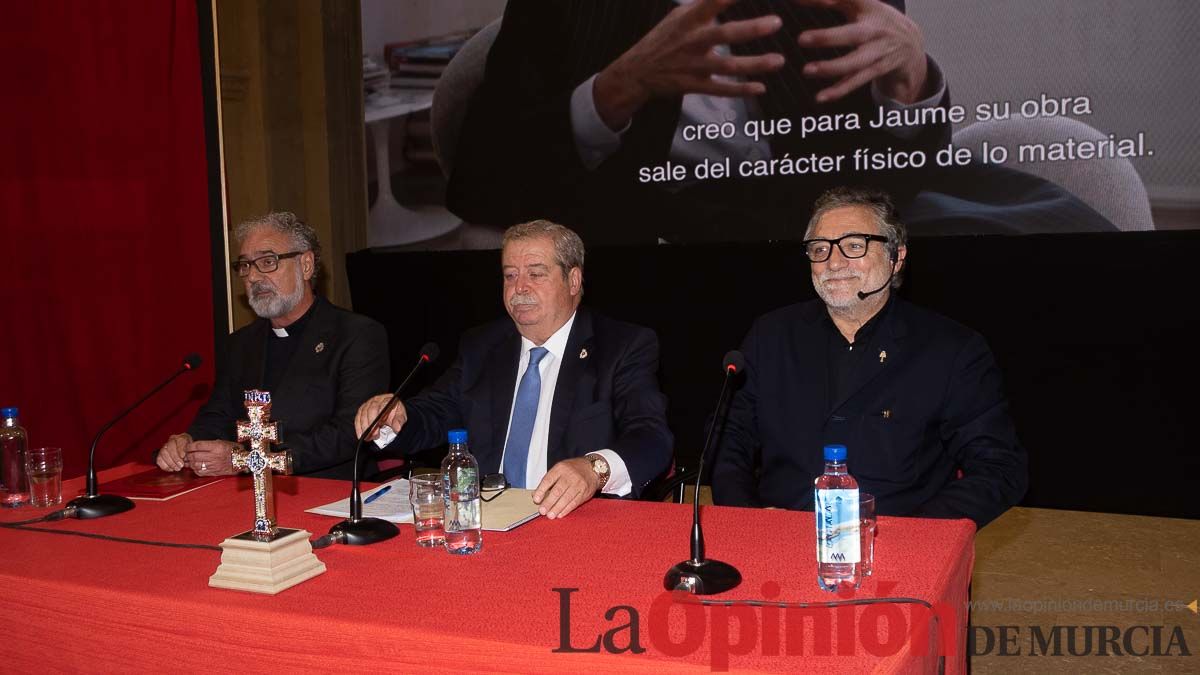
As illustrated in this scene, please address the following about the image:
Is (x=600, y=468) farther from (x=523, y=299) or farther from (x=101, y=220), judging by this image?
(x=101, y=220)

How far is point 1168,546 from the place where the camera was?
172 inches

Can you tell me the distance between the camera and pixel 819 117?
543cm

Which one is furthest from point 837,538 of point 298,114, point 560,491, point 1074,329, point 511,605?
point 298,114

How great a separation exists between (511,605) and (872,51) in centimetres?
444

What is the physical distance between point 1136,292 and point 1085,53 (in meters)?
1.19

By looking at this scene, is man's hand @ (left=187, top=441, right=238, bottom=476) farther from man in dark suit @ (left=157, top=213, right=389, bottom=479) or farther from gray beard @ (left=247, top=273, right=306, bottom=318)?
gray beard @ (left=247, top=273, right=306, bottom=318)

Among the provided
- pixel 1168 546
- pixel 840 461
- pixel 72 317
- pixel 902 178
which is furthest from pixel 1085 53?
pixel 72 317

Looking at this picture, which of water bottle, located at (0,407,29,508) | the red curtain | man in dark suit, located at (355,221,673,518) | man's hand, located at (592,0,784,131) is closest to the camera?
water bottle, located at (0,407,29,508)

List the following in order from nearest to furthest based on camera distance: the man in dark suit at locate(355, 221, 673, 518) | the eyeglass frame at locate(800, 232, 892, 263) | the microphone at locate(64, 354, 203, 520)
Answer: the microphone at locate(64, 354, 203, 520) → the eyeglass frame at locate(800, 232, 892, 263) → the man in dark suit at locate(355, 221, 673, 518)

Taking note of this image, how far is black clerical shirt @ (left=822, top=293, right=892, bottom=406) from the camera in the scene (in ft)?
8.77

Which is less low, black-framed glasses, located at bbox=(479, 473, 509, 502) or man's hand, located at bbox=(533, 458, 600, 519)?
man's hand, located at bbox=(533, 458, 600, 519)

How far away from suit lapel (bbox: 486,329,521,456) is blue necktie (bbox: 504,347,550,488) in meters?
0.02

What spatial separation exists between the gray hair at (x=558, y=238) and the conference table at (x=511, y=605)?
97 cm

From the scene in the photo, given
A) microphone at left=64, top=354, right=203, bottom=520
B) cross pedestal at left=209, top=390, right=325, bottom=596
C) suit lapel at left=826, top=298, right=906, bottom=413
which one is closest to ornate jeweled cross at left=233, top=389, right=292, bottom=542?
cross pedestal at left=209, top=390, right=325, bottom=596
